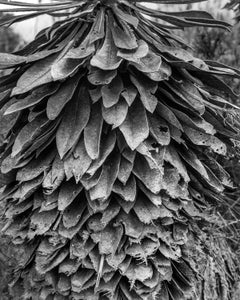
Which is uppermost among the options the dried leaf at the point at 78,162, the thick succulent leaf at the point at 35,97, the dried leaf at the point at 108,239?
the thick succulent leaf at the point at 35,97

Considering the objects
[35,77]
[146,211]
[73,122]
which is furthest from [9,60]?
[146,211]

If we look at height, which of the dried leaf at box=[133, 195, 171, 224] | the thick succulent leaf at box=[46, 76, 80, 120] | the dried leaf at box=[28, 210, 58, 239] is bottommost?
the dried leaf at box=[133, 195, 171, 224]

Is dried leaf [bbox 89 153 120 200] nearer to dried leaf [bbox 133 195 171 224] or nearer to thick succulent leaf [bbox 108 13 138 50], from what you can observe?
dried leaf [bbox 133 195 171 224]

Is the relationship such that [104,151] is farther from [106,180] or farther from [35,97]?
[35,97]

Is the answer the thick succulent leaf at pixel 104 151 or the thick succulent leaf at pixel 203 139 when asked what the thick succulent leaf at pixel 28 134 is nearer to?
the thick succulent leaf at pixel 104 151

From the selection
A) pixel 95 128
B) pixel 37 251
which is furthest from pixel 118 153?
pixel 37 251

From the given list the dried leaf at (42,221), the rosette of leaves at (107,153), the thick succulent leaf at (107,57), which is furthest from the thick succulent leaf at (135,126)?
the dried leaf at (42,221)

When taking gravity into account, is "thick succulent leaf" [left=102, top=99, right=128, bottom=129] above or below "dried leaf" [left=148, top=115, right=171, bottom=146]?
above

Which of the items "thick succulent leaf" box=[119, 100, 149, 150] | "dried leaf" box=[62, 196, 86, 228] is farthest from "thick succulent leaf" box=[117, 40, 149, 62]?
"dried leaf" box=[62, 196, 86, 228]
